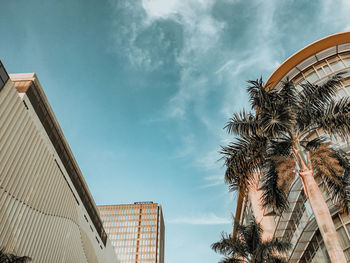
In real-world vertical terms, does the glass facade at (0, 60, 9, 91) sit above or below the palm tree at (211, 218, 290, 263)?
above

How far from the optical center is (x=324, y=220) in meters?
8.22

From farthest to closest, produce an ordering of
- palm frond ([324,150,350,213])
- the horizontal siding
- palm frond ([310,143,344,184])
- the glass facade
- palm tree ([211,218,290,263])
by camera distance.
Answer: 1. the horizontal siding
2. the glass facade
3. palm tree ([211,218,290,263])
4. palm frond ([324,150,350,213])
5. palm frond ([310,143,344,184])

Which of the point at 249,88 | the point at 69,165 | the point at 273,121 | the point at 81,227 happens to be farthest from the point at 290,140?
the point at 81,227

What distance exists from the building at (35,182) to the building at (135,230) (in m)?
78.0

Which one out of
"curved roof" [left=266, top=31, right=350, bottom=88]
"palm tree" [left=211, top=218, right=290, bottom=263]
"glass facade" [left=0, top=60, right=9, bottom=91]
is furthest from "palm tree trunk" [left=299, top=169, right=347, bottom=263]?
"glass facade" [left=0, top=60, right=9, bottom=91]

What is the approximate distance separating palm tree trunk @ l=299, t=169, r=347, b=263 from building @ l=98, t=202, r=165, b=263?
114m

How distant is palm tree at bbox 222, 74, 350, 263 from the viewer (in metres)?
9.91

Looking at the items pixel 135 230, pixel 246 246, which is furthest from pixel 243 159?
pixel 135 230

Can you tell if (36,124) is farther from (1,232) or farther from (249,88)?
(249,88)

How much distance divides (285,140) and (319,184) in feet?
24.6

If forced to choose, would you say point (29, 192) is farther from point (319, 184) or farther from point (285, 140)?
point (319, 184)

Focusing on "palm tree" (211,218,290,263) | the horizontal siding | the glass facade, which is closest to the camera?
"palm tree" (211,218,290,263)

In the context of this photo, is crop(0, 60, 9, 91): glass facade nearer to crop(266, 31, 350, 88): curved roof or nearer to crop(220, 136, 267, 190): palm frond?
crop(220, 136, 267, 190): palm frond

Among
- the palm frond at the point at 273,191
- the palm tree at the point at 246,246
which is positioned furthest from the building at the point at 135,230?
the palm frond at the point at 273,191
